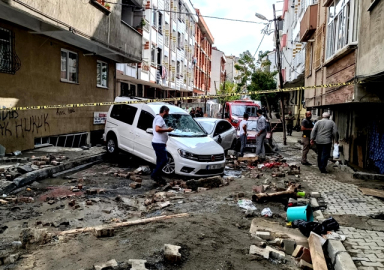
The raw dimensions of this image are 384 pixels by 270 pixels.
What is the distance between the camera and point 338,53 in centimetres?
1055

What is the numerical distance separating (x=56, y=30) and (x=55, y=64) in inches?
69.2

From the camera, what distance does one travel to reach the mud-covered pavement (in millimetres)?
3793

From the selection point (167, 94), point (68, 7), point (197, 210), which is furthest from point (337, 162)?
point (167, 94)

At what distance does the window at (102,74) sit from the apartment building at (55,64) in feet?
0.16

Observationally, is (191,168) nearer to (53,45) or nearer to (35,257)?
(35,257)

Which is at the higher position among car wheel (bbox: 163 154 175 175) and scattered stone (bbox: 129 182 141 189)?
car wheel (bbox: 163 154 175 175)

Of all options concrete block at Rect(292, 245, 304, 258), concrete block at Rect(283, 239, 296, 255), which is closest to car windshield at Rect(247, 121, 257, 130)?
concrete block at Rect(283, 239, 296, 255)

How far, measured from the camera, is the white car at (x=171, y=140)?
893cm

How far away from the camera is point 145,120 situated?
10.3 metres

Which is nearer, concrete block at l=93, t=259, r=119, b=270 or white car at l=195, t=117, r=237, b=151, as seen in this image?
concrete block at l=93, t=259, r=119, b=270

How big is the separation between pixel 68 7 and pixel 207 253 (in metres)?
9.67

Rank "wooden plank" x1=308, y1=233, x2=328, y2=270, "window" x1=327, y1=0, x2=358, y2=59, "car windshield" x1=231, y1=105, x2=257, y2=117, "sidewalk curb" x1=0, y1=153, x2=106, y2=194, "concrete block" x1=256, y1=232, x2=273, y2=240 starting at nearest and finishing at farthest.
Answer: "wooden plank" x1=308, y1=233, x2=328, y2=270
"concrete block" x1=256, y1=232, x2=273, y2=240
"sidewalk curb" x1=0, y1=153, x2=106, y2=194
"window" x1=327, y1=0, x2=358, y2=59
"car windshield" x1=231, y1=105, x2=257, y2=117

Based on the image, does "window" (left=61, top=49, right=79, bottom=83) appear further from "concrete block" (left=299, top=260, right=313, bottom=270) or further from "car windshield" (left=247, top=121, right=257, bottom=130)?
"concrete block" (left=299, top=260, right=313, bottom=270)

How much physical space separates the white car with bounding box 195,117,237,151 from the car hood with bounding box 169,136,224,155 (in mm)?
2569
